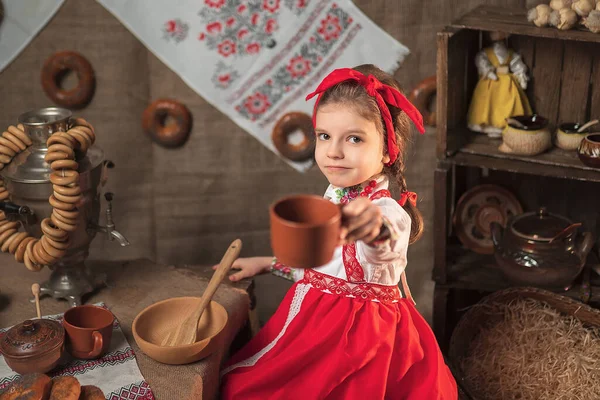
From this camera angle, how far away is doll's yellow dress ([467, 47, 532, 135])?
8.29ft

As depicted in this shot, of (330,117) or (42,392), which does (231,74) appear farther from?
(42,392)

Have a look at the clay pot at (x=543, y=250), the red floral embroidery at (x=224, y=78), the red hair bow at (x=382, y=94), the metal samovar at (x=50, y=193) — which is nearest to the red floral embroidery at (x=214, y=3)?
the red floral embroidery at (x=224, y=78)

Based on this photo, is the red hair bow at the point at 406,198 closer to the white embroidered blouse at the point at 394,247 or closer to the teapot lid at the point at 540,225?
the white embroidered blouse at the point at 394,247

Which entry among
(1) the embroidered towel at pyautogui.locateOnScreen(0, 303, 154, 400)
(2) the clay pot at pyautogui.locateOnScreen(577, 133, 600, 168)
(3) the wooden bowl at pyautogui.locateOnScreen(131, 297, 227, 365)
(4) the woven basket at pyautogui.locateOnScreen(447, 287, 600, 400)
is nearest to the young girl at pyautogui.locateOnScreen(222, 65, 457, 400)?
(3) the wooden bowl at pyautogui.locateOnScreen(131, 297, 227, 365)

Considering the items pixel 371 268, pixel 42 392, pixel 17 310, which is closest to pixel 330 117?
pixel 371 268

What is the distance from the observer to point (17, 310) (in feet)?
6.83

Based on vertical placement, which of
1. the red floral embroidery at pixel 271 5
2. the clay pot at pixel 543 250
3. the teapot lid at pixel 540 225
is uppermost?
the red floral embroidery at pixel 271 5

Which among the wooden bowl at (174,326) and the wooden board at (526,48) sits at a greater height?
the wooden board at (526,48)

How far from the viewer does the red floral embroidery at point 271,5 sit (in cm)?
265

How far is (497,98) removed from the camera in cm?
254

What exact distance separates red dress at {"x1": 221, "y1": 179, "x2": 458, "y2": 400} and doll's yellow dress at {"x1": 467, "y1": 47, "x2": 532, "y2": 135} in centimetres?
88

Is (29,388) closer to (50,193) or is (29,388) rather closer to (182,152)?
(50,193)

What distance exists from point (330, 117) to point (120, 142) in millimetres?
1295

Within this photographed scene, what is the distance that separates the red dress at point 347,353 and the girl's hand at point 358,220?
47 centimetres
